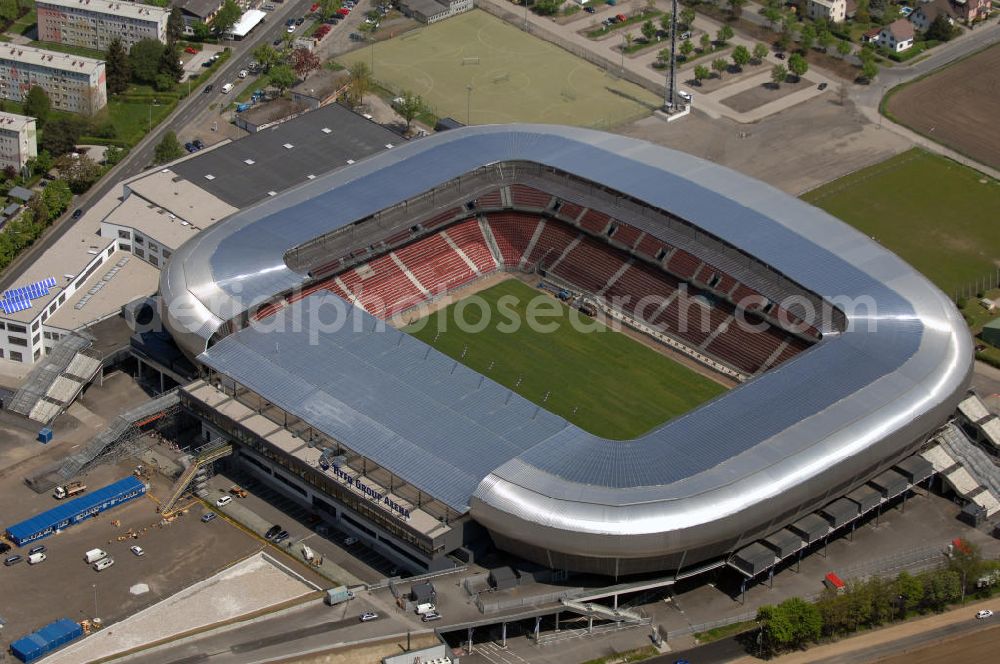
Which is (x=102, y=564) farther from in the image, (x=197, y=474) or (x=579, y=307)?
(x=579, y=307)

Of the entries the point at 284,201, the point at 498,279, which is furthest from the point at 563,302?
the point at 284,201

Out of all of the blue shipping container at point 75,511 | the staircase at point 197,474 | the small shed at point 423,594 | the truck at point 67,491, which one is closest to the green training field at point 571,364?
the staircase at point 197,474

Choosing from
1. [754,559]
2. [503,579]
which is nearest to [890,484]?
[754,559]

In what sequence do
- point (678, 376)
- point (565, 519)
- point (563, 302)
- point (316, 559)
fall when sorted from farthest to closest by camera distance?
point (563, 302) < point (678, 376) < point (316, 559) < point (565, 519)

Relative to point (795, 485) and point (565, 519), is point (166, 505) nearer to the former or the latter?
point (565, 519)

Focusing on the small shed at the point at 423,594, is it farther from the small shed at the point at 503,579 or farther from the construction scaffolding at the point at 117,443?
the construction scaffolding at the point at 117,443

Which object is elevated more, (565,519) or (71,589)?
(565,519)
